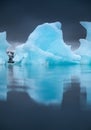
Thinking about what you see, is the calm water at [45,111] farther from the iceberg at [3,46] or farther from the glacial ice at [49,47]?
the iceberg at [3,46]

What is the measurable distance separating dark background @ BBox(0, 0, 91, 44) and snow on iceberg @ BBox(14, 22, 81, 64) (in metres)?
0.26

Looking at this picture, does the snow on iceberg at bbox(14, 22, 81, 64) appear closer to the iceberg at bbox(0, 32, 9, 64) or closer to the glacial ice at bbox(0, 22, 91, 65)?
the glacial ice at bbox(0, 22, 91, 65)

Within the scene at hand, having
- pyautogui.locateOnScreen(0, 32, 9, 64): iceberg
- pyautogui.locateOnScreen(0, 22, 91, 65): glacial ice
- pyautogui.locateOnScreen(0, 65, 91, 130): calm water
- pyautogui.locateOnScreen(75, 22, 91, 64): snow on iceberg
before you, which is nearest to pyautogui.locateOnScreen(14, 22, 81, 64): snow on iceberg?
pyautogui.locateOnScreen(0, 22, 91, 65): glacial ice

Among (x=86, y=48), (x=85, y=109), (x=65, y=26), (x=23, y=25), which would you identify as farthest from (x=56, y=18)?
(x=85, y=109)

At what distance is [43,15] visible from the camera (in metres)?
9.00

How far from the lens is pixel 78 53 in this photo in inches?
426

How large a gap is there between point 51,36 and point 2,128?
28.7 feet

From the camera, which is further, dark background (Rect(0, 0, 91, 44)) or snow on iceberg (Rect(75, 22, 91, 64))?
snow on iceberg (Rect(75, 22, 91, 64))

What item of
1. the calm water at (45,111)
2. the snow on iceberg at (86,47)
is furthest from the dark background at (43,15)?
the calm water at (45,111)

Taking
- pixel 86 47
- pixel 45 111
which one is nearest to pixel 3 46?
pixel 86 47

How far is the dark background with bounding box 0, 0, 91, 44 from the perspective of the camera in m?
8.47

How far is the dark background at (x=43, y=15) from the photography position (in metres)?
8.47

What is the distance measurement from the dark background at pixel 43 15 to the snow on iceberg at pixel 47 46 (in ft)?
0.87

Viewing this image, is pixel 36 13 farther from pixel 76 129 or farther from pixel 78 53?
pixel 76 129
